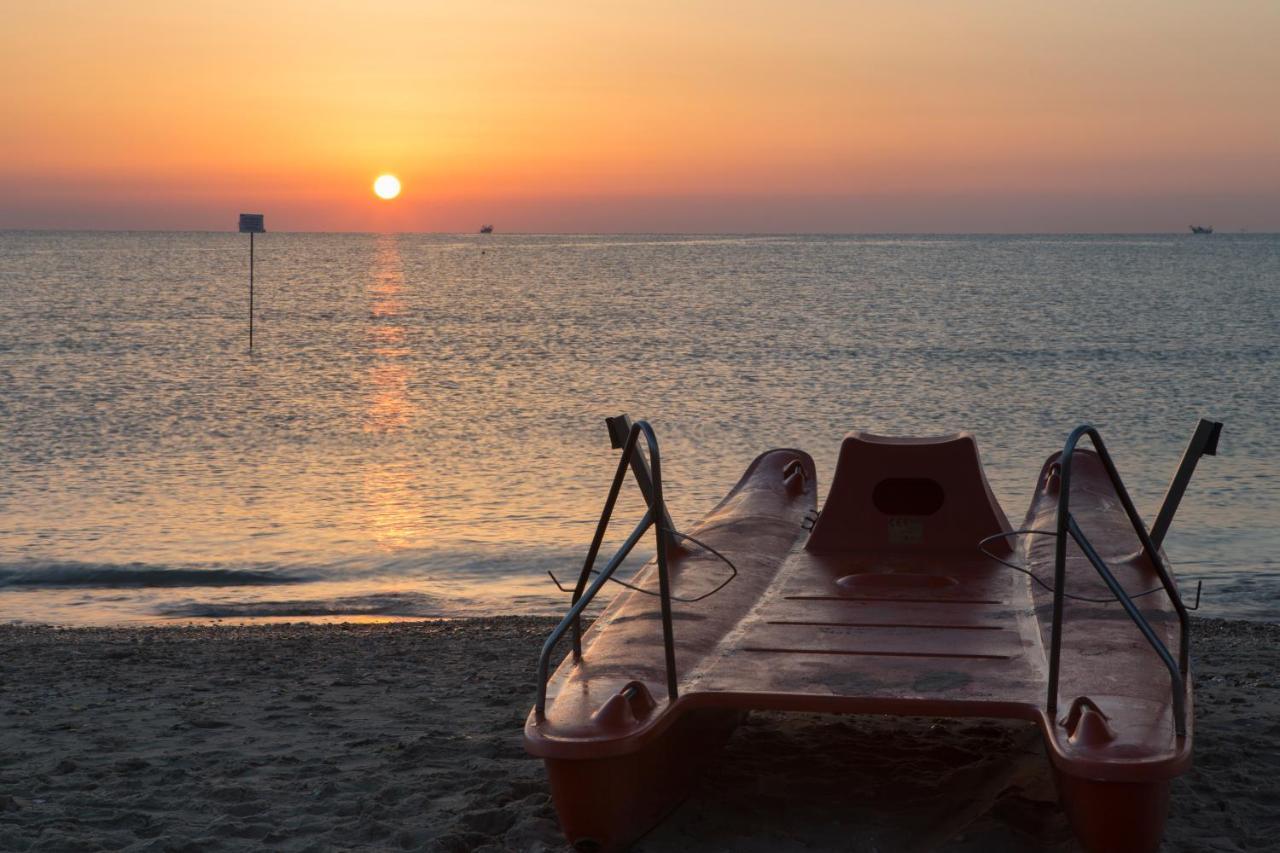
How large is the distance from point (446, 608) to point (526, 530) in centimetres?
269

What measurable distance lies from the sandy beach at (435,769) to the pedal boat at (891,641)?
381mm

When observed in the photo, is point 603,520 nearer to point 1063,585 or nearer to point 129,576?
point 1063,585

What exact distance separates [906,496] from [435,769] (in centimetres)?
292

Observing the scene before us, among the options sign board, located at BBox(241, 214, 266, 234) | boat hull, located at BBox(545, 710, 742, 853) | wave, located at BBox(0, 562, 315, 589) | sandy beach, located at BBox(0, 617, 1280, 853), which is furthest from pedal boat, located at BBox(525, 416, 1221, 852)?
sign board, located at BBox(241, 214, 266, 234)

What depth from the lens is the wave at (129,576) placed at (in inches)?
418

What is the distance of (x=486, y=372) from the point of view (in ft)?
97.8

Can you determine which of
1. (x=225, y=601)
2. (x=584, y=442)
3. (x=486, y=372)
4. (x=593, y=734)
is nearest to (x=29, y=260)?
(x=486, y=372)

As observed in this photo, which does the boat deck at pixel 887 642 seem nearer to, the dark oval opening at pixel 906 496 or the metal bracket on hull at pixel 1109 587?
the metal bracket on hull at pixel 1109 587

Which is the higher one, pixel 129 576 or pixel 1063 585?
pixel 1063 585

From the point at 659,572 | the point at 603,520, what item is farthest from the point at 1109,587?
the point at 603,520

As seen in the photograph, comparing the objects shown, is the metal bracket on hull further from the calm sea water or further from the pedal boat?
the calm sea water

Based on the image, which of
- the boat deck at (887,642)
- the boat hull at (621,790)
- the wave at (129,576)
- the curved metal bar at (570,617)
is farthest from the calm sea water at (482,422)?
the curved metal bar at (570,617)

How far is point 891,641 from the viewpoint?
5160mm

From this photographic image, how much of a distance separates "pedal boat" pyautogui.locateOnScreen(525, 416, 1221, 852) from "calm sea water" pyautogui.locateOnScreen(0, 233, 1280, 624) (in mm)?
3629
